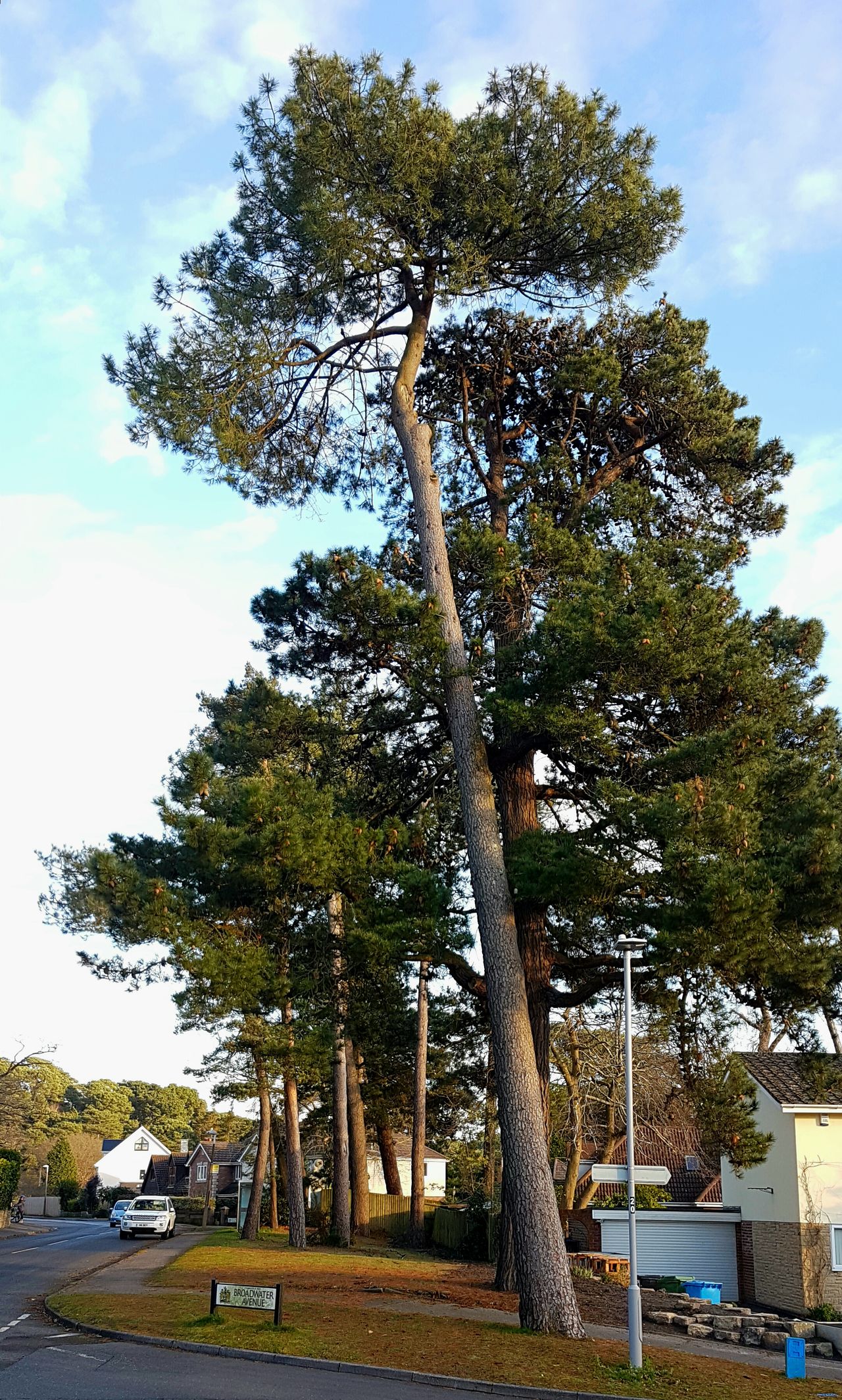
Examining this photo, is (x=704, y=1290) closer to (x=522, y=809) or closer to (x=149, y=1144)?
(x=522, y=809)

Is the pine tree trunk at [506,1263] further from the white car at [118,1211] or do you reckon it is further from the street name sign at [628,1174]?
the white car at [118,1211]

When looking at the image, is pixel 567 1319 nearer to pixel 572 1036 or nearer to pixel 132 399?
pixel 132 399

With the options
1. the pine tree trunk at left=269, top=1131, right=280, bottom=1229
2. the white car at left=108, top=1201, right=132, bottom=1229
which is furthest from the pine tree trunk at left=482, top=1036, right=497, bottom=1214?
the white car at left=108, top=1201, right=132, bottom=1229

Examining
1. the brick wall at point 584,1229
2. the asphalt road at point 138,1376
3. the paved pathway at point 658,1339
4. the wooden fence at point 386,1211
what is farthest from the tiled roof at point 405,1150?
the asphalt road at point 138,1376

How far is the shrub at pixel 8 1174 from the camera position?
149ft

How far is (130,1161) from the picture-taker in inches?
3391

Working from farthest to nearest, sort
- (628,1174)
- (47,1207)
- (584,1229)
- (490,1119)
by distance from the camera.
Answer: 1. (47,1207)
2. (490,1119)
3. (584,1229)
4. (628,1174)

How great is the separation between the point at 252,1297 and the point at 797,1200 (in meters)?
15.9

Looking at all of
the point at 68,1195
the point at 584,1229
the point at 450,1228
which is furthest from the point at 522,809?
the point at 68,1195

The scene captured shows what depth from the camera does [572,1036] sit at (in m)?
34.9

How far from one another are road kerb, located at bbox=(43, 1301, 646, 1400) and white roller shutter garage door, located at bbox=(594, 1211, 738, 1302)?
1793 centimetres

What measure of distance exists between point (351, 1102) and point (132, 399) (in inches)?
1107

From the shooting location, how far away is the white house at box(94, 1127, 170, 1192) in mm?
85250

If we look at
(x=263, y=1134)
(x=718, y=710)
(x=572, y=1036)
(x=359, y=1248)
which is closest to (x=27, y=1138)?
(x=263, y=1134)
